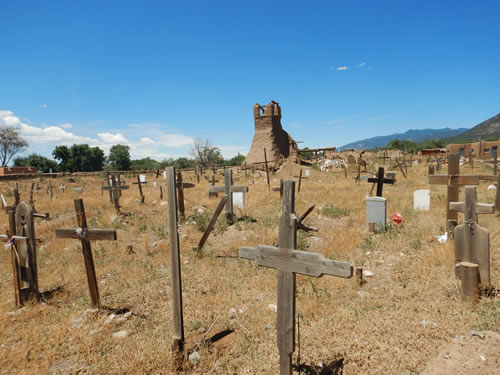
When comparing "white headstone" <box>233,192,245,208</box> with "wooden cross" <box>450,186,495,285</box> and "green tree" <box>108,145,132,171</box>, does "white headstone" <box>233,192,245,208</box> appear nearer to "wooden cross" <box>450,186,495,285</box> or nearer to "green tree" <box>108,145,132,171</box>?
"wooden cross" <box>450,186,495,285</box>

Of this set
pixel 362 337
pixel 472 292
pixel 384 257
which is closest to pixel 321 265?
pixel 362 337

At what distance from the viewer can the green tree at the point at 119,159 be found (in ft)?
218

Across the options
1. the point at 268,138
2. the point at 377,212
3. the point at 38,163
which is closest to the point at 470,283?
the point at 377,212

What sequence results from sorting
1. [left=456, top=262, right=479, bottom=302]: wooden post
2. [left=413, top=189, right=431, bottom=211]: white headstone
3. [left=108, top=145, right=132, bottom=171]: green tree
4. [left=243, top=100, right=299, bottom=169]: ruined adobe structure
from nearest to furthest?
[left=456, top=262, right=479, bottom=302]: wooden post → [left=413, top=189, right=431, bottom=211]: white headstone → [left=243, top=100, right=299, bottom=169]: ruined adobe structure → [left=108, top=145, right=132, bottom=171]: green tree

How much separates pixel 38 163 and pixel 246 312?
2768 inches

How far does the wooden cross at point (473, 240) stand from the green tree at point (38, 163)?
69.7 meters

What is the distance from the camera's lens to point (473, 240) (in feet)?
13.4

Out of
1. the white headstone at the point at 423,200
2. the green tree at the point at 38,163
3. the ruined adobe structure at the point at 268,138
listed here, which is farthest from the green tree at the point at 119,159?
the white headstone at the point at 423,200

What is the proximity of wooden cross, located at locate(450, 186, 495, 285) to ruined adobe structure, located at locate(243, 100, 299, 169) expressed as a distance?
1086 inches

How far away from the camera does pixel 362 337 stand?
10.5ft

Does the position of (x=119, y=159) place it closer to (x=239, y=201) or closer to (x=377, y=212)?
(x=239, y=201)

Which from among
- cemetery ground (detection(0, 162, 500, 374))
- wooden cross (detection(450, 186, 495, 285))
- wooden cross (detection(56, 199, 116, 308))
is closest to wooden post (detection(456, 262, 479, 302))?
cemetery ground (detection(0, 162, 500, 374))

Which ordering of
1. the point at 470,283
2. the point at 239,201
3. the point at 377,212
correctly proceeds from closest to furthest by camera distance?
the point at 470,283 < the point at 377,212 < the point at 239,201

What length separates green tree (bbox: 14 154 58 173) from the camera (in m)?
57.8
